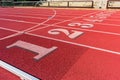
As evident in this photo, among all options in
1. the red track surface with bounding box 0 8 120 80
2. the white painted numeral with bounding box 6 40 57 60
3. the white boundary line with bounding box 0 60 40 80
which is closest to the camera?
the white boundary line with bounding box 0 60 40 80

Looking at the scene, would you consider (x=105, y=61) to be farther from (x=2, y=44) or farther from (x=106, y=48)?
(x=2, y=44)

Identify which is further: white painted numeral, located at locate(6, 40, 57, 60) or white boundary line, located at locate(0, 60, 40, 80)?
white painted numeral, located at locate(6, 40, 57, 60)

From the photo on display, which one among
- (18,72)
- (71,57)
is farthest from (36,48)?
(18,72)

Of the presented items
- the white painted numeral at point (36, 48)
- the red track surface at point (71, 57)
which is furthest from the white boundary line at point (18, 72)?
the white painted numeral at point (36, 48)

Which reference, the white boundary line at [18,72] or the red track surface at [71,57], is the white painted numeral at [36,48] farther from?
the white boundary line at [18,72]

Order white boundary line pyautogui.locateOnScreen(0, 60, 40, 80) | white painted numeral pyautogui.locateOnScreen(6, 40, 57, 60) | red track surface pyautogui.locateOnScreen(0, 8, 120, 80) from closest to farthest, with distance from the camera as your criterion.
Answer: white boundary line pyautogui.locateOnScreen(0, 60, 40, 80) → red track surface pyautogui.locateOnScreen(0, 8, 120, 80) → white painted numeral pyautogui.locateOnScreen(6, 40, 57, 60)

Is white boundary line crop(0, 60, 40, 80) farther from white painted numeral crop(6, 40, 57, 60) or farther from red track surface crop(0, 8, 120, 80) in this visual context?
white painted numeral crop(6, 40, 57, 60)

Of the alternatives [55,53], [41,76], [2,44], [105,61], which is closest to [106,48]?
[105,61]

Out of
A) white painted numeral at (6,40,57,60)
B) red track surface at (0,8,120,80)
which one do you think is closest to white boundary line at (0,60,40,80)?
red track surface at (0,8,120,80)

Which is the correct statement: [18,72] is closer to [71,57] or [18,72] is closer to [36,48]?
[71,57]

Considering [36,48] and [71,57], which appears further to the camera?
[36,48]

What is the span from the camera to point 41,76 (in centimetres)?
316

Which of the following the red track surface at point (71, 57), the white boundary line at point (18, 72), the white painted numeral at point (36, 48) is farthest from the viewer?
the white painted numeral at point (36, 48)

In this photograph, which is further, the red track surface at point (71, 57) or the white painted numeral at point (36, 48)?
the white painted numeral at point (36, 48)
